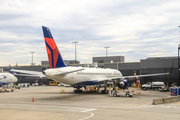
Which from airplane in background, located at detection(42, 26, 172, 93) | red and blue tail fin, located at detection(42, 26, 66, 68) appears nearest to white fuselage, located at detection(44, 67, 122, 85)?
airplane in background, located at detection(42, 26, 172, 93)

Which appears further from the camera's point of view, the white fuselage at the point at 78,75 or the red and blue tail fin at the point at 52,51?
the white fuselage at the point at 78,75

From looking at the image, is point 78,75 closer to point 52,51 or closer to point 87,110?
point 52,51

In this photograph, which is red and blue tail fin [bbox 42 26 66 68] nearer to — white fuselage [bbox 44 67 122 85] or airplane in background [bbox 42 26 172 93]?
airplane in background [bbox 42 26 172 93]

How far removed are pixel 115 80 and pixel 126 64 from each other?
31.7 meters

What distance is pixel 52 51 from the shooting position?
31469mm

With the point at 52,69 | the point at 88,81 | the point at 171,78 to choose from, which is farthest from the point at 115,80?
the point at 171,78

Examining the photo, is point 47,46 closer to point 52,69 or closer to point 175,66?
point 52,69

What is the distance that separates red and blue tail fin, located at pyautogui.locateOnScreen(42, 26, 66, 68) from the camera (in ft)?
101

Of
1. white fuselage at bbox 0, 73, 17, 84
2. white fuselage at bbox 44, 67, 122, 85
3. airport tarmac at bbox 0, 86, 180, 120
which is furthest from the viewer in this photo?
white fuselage at bbox 0, 73, 17, 84

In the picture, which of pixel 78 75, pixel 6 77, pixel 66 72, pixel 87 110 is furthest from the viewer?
pixel 6 77

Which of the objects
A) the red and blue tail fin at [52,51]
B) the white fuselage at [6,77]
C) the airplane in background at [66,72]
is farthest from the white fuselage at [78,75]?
the white fuselage at [6,77]

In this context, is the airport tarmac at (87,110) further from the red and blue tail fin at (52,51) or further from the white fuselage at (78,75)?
the red and blue tail fin at (52,51)

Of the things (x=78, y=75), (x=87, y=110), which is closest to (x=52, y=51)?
(x=78, y=75)

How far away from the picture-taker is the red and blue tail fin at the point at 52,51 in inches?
1208
